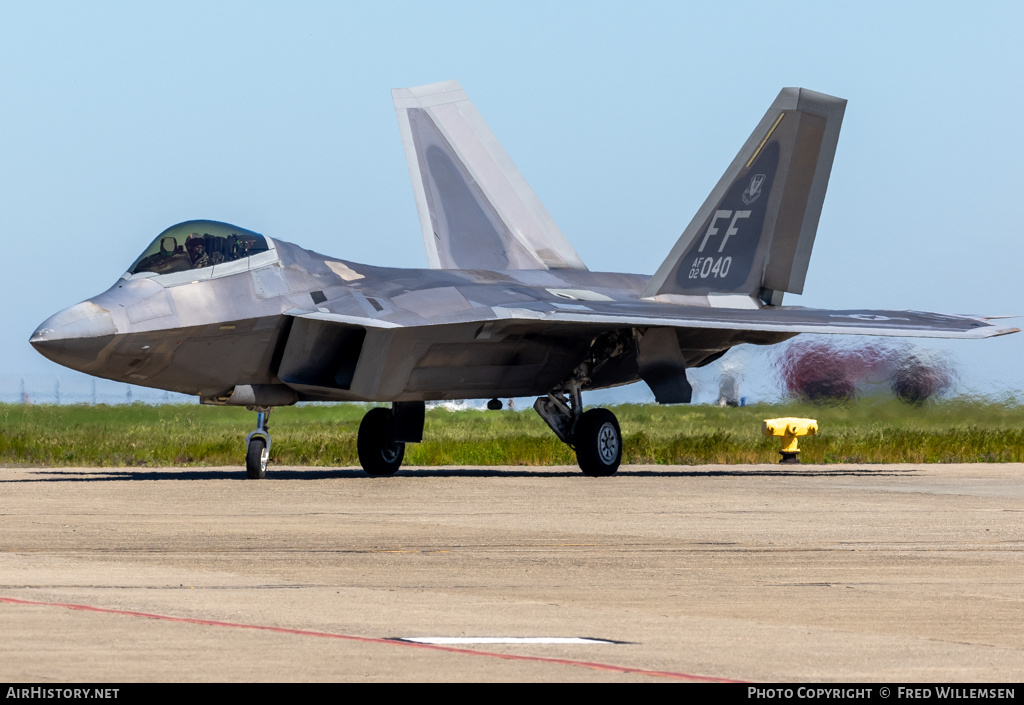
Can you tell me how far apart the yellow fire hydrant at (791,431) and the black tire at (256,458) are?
28.8 ft

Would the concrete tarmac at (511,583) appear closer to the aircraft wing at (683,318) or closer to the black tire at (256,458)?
the black tire at (256,458)

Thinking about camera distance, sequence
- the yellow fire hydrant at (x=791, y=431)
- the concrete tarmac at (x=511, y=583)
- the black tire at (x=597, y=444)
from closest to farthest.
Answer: the concrete tarmac at (x=511, y=583)
the black tire at (x=597, y=444)
the yellow fire hydrant at (x=791, y=431)

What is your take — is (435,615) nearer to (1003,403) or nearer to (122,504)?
(122,504)

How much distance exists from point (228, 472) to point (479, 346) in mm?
3903

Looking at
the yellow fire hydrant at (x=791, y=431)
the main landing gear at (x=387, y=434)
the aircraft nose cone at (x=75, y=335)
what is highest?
the yellow fire hydrant at (x=791, y=431)

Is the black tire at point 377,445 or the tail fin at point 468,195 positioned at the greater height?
the tail fin at point 468,195

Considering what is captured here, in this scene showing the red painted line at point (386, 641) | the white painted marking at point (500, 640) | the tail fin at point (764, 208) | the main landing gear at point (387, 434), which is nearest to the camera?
the red painted line at point (386, 641)

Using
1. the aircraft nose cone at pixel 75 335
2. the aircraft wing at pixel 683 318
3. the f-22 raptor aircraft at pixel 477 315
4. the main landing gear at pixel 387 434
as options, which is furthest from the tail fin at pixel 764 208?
the aircraft nose cone at pixel 75 335

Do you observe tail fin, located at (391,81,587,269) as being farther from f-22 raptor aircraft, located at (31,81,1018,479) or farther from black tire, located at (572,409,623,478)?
black tire, located at (572,409,623,478)

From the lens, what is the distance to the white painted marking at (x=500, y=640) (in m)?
5.60

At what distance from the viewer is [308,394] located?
17.0 meters

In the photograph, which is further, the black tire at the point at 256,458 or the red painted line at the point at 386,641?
the black tire at the point at 256,458

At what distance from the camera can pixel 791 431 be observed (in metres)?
22.7
